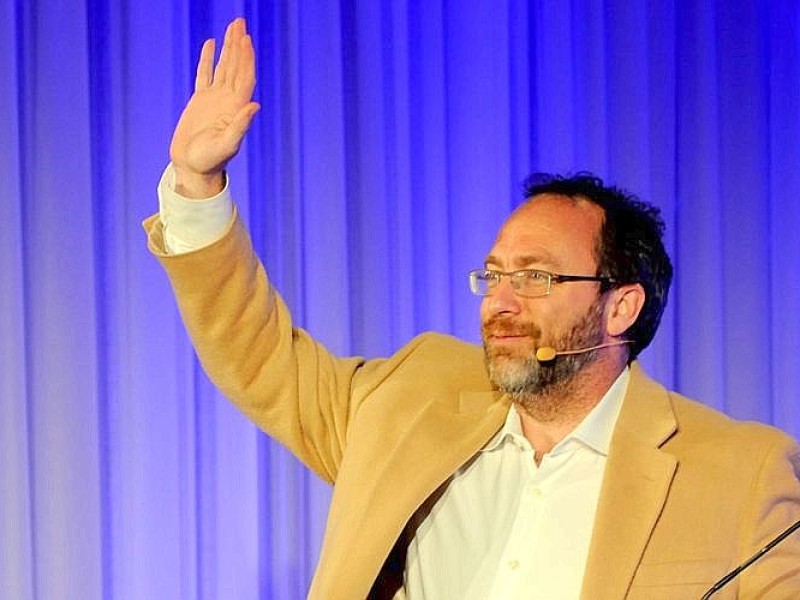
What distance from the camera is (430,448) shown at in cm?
176

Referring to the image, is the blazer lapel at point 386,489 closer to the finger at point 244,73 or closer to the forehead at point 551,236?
the forehead at point 551,236

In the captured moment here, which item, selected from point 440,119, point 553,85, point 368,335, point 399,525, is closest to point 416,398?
point 399,525

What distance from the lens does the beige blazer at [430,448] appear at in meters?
1.60

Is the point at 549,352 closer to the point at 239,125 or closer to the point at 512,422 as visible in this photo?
the point at 512,422

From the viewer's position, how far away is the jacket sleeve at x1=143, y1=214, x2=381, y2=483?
1.72 meters

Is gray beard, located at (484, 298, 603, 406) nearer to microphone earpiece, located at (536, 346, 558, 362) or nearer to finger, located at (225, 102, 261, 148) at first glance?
microphone earpiece, located at (536, 346, 558, 362)

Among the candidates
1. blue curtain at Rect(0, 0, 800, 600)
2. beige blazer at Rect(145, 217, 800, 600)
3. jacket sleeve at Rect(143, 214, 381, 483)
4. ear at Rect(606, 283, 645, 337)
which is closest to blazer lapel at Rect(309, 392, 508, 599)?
beige blazer at Rect(145, 217, 800, 600)

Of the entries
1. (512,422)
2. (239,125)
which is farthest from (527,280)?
(239,125)

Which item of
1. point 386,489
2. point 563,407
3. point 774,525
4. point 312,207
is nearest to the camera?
point 774,525

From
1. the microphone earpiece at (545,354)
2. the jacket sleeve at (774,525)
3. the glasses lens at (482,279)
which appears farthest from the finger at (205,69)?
the jacket sleeve at (774,525)

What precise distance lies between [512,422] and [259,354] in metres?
0.40

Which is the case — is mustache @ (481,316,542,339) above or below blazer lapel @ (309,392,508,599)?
above

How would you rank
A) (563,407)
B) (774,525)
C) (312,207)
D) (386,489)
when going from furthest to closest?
(312,207)
(563,407)
(386,489)
(774,525)

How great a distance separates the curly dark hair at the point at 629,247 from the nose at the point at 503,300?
16cm
